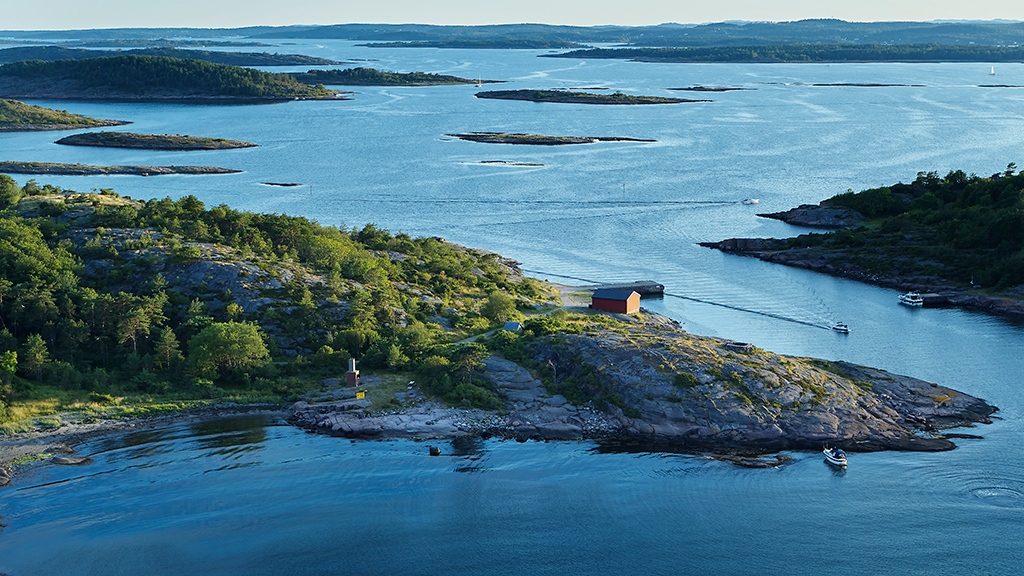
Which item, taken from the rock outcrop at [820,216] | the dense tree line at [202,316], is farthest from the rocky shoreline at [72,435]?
the rock outcrop at [820,216]

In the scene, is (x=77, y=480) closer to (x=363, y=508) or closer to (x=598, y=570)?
(x=363, y=508)

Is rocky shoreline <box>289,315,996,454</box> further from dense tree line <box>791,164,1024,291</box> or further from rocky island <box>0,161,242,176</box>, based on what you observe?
rocky island <box>0,161,242,176</box>

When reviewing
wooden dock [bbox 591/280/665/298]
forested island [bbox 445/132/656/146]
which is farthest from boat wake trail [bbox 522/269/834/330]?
forested island [bbox 445/132/656/146]

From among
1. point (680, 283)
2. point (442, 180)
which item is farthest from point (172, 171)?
point (680, 283)

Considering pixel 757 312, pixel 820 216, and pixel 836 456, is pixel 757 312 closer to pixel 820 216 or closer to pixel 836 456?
pixel 836 456

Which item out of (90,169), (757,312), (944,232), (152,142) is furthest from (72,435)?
(152,142)

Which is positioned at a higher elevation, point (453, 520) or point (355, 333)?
point (355, 333)

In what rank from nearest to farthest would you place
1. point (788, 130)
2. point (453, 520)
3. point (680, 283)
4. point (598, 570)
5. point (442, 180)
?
point (598, 570) < point (453, 520) < point (680, 283) < point (442, 180) < point (788, 130)
